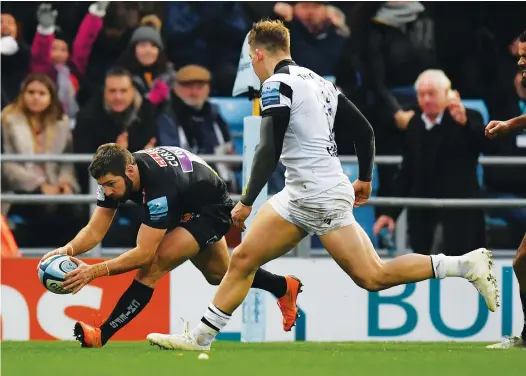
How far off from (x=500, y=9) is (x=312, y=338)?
4.17 metres

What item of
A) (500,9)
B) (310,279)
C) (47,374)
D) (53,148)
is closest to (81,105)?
(53,148)

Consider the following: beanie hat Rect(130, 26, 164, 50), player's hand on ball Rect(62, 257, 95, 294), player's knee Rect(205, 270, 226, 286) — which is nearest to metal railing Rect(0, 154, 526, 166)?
beanie hat Rect(130, 26, 164, 50)

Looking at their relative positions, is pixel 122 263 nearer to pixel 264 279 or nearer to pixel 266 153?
pixel 264 279

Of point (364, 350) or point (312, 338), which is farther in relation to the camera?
point (312, 338)

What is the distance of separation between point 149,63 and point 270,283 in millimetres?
4103

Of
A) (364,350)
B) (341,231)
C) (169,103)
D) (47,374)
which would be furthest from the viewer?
(169,103)

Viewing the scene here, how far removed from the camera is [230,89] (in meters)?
13.3

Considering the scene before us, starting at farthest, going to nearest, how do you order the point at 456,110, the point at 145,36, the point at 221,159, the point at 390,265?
the point at 145,36
the point at 456,110
the point at 221,159
the point at 390,265

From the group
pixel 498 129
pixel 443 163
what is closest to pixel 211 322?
pixel 498 129

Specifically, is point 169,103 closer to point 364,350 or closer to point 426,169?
point 426,169

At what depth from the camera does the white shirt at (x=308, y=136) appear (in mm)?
8367

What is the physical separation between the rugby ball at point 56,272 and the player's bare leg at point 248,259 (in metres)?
0.98

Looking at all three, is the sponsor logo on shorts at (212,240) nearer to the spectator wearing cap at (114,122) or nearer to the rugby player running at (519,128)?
the rugby player running at (519,128)

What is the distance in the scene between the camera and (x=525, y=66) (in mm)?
9430
